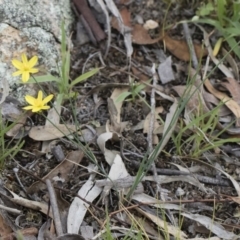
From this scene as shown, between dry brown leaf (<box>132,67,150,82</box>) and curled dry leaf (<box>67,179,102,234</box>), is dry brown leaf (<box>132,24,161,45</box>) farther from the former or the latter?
curled dry leaf (<box>67,179,102,234</box>)

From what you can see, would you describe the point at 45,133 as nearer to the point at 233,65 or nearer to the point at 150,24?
the point at 150,24

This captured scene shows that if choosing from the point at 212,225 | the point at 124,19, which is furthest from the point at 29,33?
the point at 212,225

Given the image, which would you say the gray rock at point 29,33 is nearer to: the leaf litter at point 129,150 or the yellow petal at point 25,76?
the leaf litter at point 129,150

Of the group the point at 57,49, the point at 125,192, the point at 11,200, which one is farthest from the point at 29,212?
the point at 57,49

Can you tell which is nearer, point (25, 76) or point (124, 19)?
point (25, 76)

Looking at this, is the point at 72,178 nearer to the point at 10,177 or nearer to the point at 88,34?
the point at 10,177

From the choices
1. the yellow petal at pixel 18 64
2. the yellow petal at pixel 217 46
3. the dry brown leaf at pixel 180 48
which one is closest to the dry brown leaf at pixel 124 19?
the dry brown leaf at pixel 180 48
